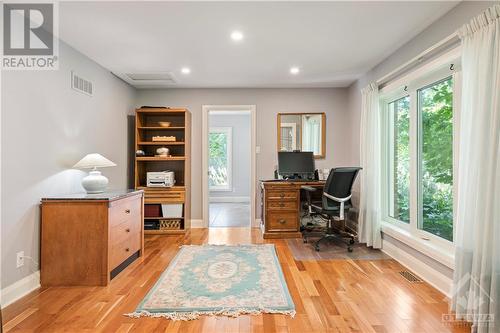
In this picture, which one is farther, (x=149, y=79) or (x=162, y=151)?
(x=162, y=151)

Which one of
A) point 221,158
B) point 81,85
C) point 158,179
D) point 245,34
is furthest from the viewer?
point 221,158

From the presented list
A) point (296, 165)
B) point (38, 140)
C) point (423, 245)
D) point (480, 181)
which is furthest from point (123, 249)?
point (480, 181)

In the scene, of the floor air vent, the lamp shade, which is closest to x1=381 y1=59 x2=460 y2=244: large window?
the floor air vent

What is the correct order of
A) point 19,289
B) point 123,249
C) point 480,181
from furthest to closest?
point 123,249, point 19,289, point 480,181

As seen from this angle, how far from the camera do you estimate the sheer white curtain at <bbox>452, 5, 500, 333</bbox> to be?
1.71 meters

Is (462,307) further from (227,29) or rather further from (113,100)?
(113,100)

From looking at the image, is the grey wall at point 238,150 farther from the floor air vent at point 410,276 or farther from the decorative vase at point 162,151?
the floor air vent at point 410,276

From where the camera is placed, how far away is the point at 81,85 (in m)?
3.23

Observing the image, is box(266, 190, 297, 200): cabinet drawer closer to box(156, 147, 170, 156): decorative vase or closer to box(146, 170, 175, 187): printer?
box(146, 170, 175, 187): printer

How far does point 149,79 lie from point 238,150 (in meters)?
4.14

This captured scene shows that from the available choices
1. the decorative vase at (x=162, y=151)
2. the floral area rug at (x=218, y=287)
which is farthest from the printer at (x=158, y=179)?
the floral area rug at (x=218, y=287)

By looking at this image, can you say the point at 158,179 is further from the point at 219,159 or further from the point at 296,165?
the point at 219,159

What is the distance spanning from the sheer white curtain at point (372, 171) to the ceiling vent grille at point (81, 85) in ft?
11.5

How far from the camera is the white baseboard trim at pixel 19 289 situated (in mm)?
2199
